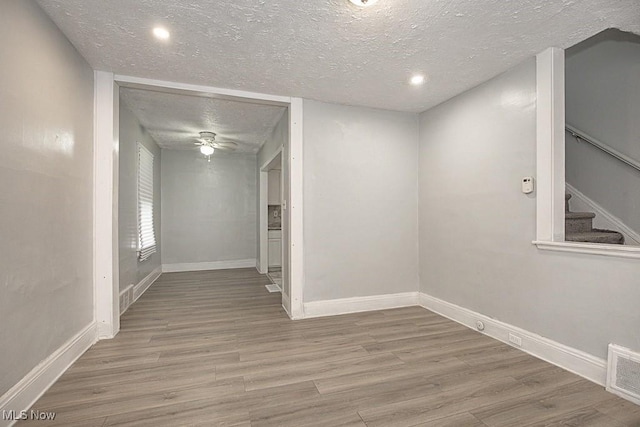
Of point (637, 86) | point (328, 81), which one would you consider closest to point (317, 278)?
point (328, 81)

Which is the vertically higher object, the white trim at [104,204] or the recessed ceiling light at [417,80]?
the recessed ceiling light at [417,80]

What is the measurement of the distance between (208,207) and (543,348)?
584 cm

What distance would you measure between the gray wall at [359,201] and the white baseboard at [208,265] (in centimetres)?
349

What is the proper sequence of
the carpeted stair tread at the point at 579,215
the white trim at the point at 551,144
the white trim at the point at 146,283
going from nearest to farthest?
1. the white trim at the point at 551,144
2. the carpeted stair tread at the point at 579,215
3. the white trim at the point at 146,283

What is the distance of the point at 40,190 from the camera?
1.82 m

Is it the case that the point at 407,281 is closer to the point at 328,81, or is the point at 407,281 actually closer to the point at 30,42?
the point at 328,81

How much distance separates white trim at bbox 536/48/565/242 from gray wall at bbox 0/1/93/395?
348cm

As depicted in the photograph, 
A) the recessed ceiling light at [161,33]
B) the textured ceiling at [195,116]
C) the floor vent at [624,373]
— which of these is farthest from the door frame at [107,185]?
the floor vent at [624,373]

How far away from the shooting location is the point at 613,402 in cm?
173

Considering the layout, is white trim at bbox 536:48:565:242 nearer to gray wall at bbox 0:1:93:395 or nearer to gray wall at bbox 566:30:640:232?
gray wall at bbox 566:30:640:232

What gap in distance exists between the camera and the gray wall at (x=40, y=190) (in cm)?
153

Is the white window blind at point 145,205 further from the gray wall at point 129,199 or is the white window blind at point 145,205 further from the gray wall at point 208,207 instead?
the gray wall at point 208,207

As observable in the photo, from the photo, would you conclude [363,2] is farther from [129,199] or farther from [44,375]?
[129,199]

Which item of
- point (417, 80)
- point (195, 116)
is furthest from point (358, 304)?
point (195, 116)
